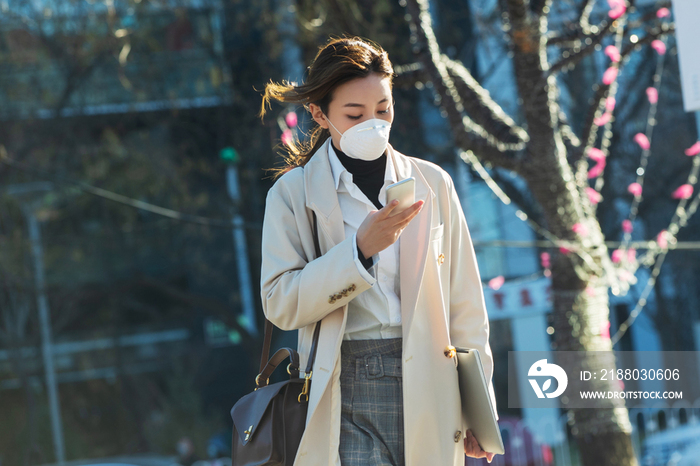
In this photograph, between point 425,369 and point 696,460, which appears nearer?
point 425,369

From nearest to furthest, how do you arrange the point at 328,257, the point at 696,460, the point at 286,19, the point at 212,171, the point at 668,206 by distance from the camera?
the point at 328,257 < the point at 696,460 < the point at 286,19 < the point at 212,171 < the point at 668,206

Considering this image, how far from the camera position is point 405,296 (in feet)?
6.49

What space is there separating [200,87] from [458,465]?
9240 mm

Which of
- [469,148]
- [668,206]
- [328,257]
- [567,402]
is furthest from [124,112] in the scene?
[328,257]

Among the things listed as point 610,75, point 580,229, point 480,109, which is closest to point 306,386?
point 580,229

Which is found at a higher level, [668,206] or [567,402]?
[668,206]

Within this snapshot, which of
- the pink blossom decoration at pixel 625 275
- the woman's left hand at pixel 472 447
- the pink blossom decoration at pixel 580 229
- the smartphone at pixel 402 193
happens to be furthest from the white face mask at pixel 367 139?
the pink blossom decoration at pixel 625 275

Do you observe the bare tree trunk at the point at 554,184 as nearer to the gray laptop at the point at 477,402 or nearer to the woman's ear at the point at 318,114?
the woman's ear at the point at 318,114

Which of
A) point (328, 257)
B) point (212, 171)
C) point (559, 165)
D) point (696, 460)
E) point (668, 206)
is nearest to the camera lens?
point (328, 257)

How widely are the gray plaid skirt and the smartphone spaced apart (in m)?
0.40

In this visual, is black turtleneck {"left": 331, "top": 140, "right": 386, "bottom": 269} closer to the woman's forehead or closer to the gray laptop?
the woman's forehead

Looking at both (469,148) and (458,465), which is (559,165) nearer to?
(469,148)

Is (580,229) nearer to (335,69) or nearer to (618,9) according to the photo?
(618,9)

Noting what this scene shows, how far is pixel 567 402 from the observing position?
5332 millimetres
